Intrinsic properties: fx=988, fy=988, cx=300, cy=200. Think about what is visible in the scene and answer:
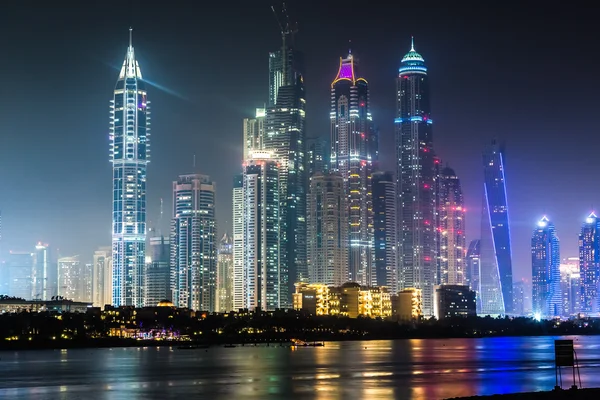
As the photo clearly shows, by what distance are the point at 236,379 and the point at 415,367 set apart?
98.5ft

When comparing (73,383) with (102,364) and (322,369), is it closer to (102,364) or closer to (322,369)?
(322,369)

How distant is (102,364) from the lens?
145 m

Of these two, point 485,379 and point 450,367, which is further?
point 450,367

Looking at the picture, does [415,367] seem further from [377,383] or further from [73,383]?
[73,383]

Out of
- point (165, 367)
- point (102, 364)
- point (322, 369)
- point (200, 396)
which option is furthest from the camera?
point (102, 364)

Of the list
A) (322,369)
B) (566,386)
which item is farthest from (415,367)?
(566,386)

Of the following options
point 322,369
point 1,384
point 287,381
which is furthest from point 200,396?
point 322,369

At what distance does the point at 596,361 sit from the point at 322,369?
4253 cm

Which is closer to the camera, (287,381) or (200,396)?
(200,396)

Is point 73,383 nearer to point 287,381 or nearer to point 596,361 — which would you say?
point 287,381

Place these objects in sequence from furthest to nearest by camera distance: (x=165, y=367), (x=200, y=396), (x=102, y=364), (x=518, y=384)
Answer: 1. (x=102, y=364)
2. (x=165, y=367)
3. (x=518, y=384)
4. (x=200, y=396)

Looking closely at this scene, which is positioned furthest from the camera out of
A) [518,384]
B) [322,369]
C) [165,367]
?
[165,367]

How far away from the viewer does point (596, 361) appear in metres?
140

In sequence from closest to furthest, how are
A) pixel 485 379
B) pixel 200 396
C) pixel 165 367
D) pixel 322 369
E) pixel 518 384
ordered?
pixel 200 396
pixel 518 384
pixel 485 379
pixel 322 369
pixel 165 367
